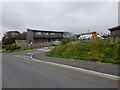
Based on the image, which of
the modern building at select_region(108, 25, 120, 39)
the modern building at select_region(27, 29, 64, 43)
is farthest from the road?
the modern building at select_region(27, 29, 64, 43)

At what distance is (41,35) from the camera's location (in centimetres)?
4478

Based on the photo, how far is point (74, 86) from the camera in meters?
4.49

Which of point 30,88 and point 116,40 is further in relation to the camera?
point 116,40

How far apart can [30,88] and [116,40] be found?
1028cm

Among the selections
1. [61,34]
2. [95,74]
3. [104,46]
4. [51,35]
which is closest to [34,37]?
[51,35]

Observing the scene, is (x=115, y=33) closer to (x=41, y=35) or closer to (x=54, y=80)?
(x=54, y=80)

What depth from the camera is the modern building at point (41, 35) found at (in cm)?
4344

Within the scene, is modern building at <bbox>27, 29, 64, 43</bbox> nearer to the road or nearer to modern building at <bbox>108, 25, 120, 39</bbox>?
modern building at <bbox>108, 25, 120, 39</bbox>

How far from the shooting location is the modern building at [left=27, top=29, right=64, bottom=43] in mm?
43438

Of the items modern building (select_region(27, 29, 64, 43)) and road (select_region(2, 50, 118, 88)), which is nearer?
road (select_region(2, 50, 118, 88))

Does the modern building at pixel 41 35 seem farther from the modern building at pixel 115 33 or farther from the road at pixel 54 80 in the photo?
the road at pixel 54 80

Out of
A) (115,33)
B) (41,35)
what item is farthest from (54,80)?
(41,35)

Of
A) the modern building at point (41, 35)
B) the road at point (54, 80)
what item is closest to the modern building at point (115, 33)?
the road at point (54, 80)

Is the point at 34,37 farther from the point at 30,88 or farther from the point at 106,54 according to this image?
the point at 30,88
